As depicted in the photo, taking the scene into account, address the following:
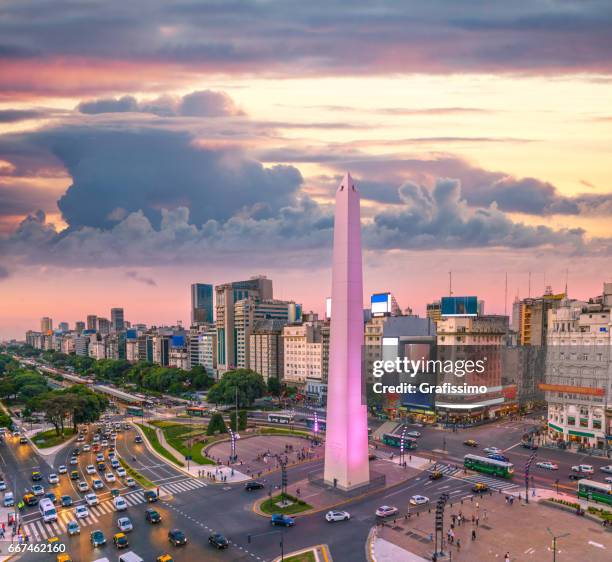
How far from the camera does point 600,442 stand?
8662cm

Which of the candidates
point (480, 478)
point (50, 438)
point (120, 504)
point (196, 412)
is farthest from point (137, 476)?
point (196, 412)

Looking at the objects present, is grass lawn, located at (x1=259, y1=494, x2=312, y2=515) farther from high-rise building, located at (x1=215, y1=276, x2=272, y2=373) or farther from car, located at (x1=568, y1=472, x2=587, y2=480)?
high-rise building, located at (x1=215, y1=276, x2=272, y2=373)

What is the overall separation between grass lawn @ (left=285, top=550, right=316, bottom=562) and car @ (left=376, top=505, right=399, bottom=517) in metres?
11.2

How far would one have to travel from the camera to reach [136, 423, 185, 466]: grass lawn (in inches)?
3238

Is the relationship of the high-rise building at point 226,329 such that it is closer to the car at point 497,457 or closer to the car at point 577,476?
the car at point 497,457

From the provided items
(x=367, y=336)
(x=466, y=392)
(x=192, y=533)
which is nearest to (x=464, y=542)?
(x=192, y=533)

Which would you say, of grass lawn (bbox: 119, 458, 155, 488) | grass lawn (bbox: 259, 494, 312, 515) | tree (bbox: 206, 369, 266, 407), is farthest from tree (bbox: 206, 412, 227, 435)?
grass lawn (bbox: 259, 494, 312, 515)

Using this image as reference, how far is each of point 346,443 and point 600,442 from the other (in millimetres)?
Answer: 51609

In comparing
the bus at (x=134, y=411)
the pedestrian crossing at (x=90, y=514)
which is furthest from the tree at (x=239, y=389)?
the pedestrian crossing at (x=90, y=514)

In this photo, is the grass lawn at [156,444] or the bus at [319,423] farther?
the bus at [319,423]

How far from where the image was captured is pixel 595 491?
61375 mm

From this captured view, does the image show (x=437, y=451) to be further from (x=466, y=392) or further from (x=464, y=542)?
(x=464, y=542)

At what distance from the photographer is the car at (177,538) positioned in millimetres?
49250

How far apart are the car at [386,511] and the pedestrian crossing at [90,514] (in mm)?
25006
